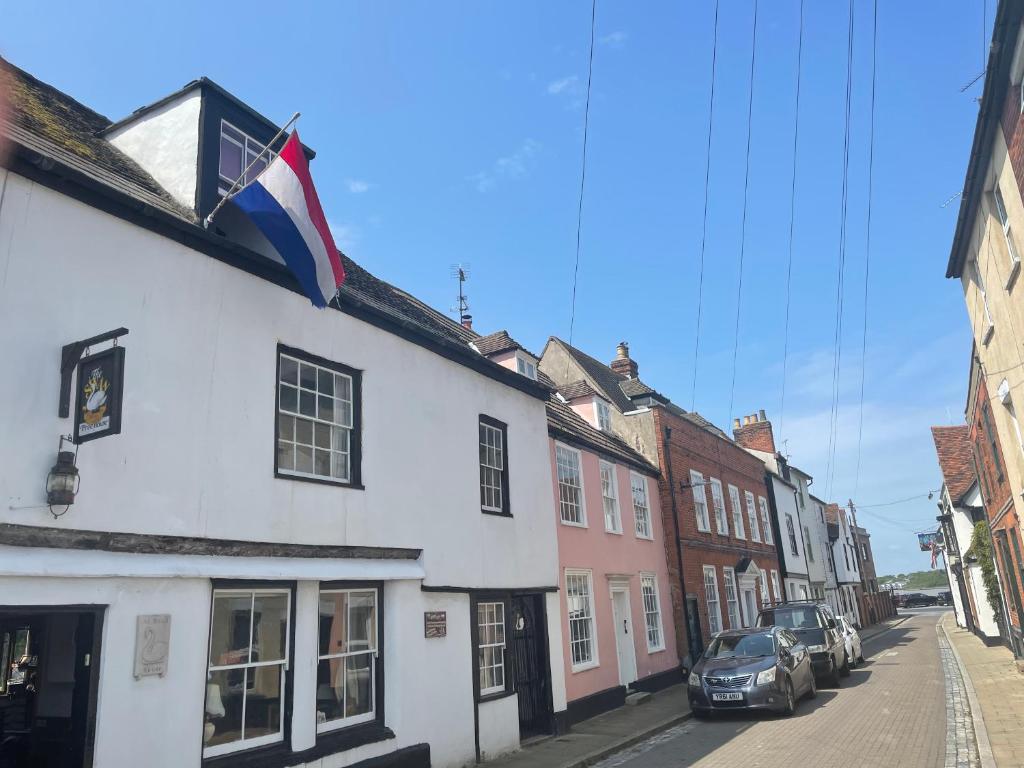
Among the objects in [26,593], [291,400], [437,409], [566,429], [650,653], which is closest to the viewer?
[26,593]

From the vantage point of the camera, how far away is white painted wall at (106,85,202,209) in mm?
8766

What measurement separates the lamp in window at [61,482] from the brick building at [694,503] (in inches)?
625

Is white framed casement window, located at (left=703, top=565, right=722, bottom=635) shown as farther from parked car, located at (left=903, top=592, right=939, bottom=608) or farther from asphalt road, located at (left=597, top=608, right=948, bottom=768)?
parked car, located at (left=903, top=592, right=939, bottom=608)

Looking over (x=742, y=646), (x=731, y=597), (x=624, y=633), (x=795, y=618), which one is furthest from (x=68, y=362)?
(x=731, y=597)

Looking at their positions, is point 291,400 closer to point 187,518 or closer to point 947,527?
point 187,518

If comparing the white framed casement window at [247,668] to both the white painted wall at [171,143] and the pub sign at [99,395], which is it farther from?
the white painted wall at [171,143]

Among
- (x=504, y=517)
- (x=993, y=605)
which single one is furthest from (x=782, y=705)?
(x=993, y=605)

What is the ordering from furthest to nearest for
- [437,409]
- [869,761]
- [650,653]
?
[650,653], [437,409], [869,761]

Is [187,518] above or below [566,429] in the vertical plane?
below

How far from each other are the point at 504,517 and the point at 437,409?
2.50 m

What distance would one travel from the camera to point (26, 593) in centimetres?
575

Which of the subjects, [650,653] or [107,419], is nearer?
[107,419]

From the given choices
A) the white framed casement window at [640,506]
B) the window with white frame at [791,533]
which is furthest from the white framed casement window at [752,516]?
the white framed casement window at [640,506]

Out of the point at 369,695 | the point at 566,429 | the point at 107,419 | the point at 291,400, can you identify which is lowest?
the point at 369,695
